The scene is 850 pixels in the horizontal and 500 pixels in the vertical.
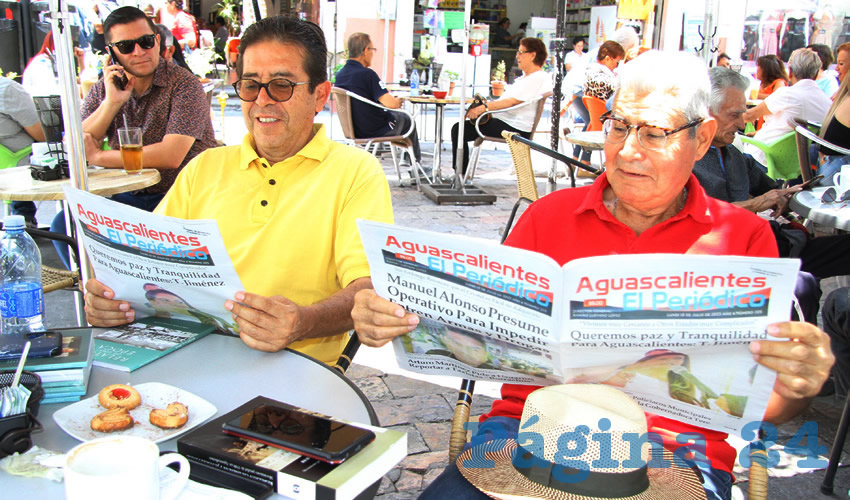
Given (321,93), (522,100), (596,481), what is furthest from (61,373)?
(522,100)

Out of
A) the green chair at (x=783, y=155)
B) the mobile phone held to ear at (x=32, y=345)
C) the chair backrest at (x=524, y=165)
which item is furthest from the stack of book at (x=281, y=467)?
the green chair at (x=783, y=155)

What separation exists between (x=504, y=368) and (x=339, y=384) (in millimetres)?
343

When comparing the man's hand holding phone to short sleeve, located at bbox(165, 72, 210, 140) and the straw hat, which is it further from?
the straw hat

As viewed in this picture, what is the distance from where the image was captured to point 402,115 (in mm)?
7184

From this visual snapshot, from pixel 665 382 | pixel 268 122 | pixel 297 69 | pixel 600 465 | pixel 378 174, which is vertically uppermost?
pixel 297 69

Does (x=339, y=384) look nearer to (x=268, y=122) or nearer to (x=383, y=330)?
(x=383, y=330)

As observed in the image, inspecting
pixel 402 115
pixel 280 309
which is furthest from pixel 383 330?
pixel 402 115

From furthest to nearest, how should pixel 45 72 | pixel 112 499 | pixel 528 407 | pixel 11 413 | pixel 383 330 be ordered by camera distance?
pixel 45 72, pixel 383 330, pixel 528 407, pixel 11 413, pixel 112 499

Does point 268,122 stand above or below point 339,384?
above

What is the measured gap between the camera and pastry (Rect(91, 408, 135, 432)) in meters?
1.12

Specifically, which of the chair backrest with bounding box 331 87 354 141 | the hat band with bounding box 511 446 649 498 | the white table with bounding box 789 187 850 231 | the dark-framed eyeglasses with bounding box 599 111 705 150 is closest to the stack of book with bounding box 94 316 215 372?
the hat band with bounding box 511 446 649 498

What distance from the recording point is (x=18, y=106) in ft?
13.7

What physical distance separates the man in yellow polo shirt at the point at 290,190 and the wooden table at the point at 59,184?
0.95 metres

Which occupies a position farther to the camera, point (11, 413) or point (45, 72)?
point (45, 72)
